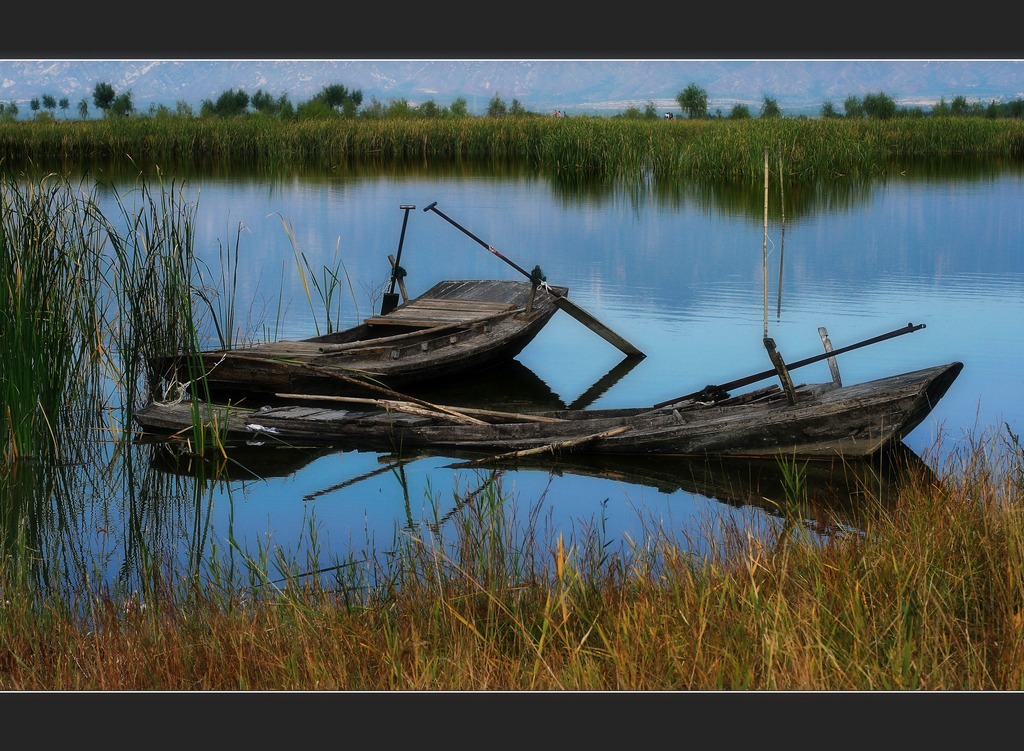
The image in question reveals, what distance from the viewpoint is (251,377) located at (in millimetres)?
8289

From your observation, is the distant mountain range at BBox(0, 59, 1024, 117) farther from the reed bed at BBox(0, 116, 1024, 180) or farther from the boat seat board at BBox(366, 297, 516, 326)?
the reed bed at BBox(0, 116, 1024, 180)

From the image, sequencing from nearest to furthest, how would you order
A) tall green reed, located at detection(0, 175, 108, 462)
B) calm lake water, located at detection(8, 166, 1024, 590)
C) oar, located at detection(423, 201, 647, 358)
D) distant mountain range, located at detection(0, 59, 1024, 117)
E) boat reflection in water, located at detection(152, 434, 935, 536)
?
distant mountain range, located at detection(0, 59, 1024, 117)
tall green reed, located at detection(0, 175, 108, 462)
calm lake water, located at detection(8, 166, 1024, 590)
boat reflection in water, located at detection(152, 434, 935, 536)
oar, located at detection(423, 201, 647, 358)

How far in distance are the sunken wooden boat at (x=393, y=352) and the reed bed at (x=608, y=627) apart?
3012mm

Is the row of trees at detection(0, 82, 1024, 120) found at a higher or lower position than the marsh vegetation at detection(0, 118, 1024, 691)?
higher

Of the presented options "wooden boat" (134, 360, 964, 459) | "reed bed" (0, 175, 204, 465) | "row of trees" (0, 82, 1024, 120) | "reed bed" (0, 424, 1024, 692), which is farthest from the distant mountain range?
"row of trees" (0, 82, 1024, 120)

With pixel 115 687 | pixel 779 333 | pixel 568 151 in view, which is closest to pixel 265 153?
pixel 568 151

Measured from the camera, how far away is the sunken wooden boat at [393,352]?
8203 millimetres

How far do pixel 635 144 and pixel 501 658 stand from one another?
74.8 feet

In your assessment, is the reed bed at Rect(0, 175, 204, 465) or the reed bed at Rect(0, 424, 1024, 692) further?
the reed bed at Rect(0, 175, 204, 465)

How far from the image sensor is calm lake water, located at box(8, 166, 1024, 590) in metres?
6.44

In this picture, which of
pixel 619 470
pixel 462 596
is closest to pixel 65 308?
pixel 619 470

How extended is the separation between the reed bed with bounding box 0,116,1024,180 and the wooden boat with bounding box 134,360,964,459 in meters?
14.1

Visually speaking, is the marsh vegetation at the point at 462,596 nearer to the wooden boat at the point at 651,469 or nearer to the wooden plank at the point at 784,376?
the wooden boat at the point at 651,469

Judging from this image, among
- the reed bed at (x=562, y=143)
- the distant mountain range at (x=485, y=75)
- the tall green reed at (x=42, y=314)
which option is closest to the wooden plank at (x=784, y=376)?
the distant mountain range at (x=485, y=75)
